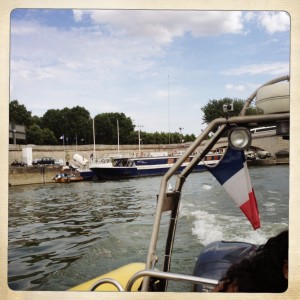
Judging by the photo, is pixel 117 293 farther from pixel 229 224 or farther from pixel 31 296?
pixel 229 224

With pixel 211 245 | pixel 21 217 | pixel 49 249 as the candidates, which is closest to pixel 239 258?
pixel 211 245

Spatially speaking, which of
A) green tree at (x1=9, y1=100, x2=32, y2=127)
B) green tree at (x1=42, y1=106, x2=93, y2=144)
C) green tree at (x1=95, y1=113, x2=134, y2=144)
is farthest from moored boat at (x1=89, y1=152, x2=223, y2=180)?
green tree at (x1=9, y1=100, x2=32, y2=127)

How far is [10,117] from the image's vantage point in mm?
1106

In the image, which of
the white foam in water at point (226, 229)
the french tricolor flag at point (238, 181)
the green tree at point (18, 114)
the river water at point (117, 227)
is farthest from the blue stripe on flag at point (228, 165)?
the white foam in water at point (226, 229)

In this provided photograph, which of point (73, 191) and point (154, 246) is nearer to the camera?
point (154, 246)

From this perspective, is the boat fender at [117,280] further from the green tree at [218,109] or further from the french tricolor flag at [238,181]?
the green tree at [218,109]

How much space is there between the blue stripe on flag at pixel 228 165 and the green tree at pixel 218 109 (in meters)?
0.12

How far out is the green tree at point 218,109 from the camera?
47.1 inches

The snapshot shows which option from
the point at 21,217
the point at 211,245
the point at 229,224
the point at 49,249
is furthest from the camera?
the point at 229,224

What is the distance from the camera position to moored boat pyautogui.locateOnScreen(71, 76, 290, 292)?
3.63ft

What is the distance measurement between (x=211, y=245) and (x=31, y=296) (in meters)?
0.74

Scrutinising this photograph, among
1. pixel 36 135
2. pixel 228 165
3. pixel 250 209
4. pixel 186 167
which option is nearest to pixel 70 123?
pixel 36 135

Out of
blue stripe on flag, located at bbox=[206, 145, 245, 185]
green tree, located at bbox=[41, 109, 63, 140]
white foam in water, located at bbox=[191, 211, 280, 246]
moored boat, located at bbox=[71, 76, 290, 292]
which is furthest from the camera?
white foam in water, located at bbox=[191, 211, 280, 246]

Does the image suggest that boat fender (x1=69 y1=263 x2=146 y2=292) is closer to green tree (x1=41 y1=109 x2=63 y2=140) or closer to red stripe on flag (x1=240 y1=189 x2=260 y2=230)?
red stripe on flag (x1=240 y1=189 x2=260 y2=230)
